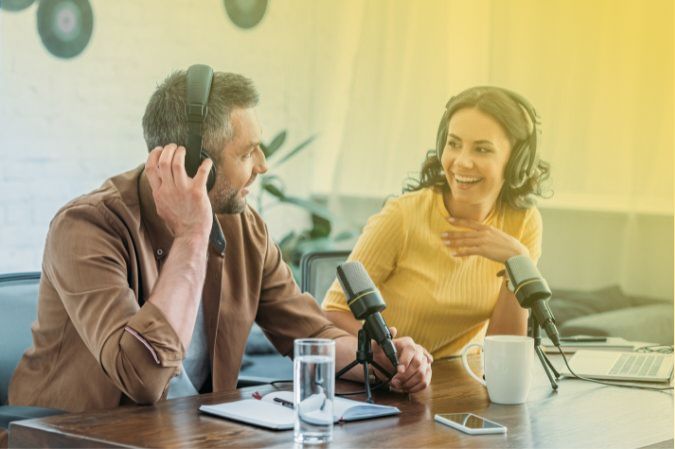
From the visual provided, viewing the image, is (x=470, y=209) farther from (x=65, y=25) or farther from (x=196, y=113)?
(x=65, y=25)

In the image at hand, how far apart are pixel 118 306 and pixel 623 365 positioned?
981mm

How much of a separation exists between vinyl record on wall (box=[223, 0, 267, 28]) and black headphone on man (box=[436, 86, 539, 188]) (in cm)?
212

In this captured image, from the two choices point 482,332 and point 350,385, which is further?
point 482,332

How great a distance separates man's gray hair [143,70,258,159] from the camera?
5.79 ft

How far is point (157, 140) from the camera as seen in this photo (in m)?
1.79

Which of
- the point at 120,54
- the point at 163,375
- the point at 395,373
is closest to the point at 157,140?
the point at 163,375

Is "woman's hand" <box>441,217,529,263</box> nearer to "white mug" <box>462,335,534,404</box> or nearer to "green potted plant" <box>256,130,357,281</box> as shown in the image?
"white mug" <box>462,335,534,404</box>

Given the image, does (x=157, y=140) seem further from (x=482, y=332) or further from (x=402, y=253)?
(x=482, y=332)

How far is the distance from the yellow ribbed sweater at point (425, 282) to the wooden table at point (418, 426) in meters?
0.52

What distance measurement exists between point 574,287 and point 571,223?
23 cm

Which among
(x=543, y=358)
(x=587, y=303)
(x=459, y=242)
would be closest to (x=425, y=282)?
(x=459, y=242)

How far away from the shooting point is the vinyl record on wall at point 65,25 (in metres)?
3.43

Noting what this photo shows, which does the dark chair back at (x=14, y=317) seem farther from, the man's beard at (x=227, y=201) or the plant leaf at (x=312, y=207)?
the plant leaf at (x=312, y=207)

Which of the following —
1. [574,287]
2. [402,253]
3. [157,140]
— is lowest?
[574,287]
